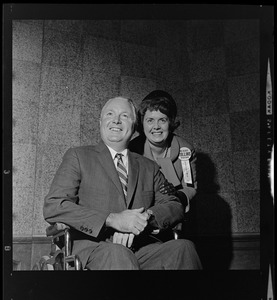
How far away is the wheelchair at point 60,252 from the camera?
2.83 meters

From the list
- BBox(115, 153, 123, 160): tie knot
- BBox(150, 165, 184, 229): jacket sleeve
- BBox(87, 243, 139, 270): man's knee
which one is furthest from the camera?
BBox(115, 153, 123, 160): tie knot

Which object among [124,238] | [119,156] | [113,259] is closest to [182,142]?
[119,156]

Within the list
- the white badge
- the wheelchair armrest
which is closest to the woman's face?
the white badge

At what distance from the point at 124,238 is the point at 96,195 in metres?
0.26

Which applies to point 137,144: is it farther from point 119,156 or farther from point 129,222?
point 129,222

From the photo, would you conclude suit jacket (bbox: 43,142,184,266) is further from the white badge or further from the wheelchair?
the white badge

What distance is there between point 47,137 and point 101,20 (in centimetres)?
66

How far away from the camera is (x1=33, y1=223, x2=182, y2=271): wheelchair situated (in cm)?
283

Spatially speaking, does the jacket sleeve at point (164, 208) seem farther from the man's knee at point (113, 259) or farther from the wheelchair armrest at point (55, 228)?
the wheelchair armrest at point (55, 228)

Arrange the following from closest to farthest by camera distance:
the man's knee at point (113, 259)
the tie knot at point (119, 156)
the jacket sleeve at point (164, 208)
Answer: the man's knee at point (113, 259), the jacket sleeve at point (164, 208), the tie knot at point (119, 156)

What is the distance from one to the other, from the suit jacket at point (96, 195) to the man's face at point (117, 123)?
6cm

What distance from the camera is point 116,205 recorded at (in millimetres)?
2918

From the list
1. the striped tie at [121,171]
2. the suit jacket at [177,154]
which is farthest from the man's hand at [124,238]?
the suit jacket at [177,154]

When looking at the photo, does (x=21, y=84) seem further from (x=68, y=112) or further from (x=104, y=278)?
(x=104, y=278)
